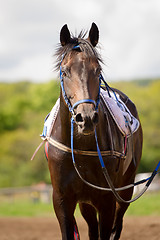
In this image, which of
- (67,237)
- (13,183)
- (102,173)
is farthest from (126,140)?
(13,183)

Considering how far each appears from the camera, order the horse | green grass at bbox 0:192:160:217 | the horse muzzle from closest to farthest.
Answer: the horse muzzle → the horse → green grass at bbox 0:192:160:217

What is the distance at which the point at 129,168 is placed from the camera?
18.0 ft

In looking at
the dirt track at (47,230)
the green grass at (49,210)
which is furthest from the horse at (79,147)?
the green grass at (49,210)

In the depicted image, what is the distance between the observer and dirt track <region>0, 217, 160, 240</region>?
746 cm

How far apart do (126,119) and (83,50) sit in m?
1.47

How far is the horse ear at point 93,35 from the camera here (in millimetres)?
4094

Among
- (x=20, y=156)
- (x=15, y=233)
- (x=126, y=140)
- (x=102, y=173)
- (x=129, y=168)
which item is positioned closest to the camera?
(x=102, y=173)

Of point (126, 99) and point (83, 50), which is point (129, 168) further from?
point (83, 50)

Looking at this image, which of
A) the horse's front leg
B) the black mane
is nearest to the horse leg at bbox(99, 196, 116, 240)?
the horse's front leg

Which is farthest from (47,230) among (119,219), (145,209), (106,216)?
(106,216)

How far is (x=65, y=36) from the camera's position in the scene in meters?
4.07

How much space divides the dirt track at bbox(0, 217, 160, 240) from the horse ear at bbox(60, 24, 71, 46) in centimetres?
397

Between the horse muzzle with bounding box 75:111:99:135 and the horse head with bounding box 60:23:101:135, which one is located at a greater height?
the horse head with bounding box 60:23:101:135

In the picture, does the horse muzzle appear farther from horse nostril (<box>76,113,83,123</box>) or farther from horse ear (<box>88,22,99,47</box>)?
horse ear (<box>88,22,99,47</box>)
